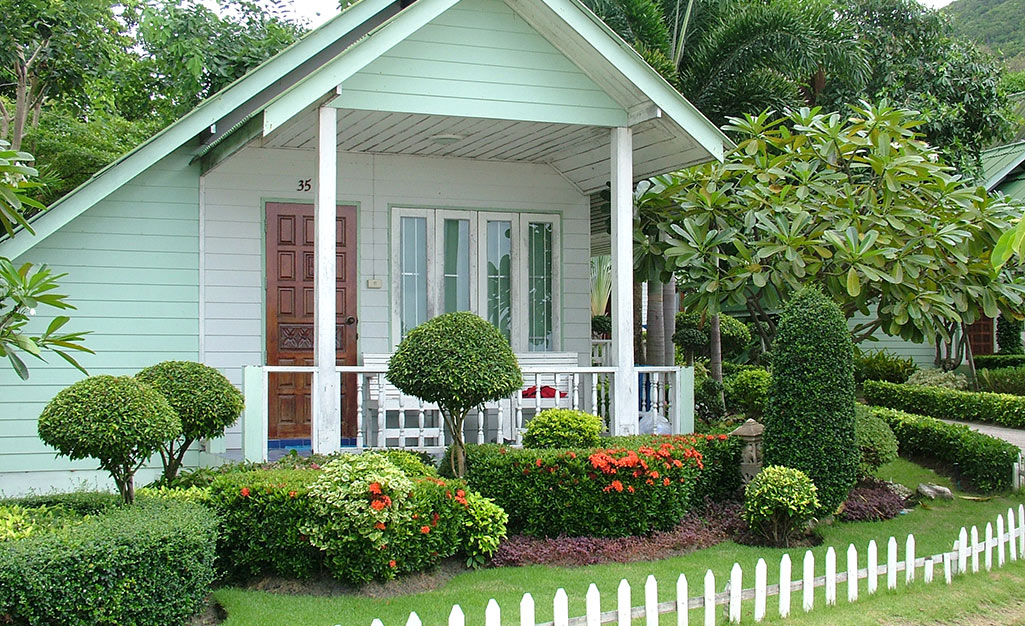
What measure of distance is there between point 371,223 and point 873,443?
603 cm

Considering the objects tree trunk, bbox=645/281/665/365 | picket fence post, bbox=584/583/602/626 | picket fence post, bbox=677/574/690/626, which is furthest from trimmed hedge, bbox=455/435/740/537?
tree trunk, bbox=645/281/665/365

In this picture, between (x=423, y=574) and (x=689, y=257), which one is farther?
(x=689, y=257)

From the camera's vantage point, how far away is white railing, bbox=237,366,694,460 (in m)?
9.16

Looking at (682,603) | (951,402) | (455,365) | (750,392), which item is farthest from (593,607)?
(951,402)

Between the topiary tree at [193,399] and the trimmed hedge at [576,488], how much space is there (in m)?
2.14

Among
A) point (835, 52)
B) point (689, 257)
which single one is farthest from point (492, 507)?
point (835, 52)

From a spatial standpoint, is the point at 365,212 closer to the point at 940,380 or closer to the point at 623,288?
the point at 623,288

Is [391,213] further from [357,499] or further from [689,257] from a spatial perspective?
[357,499]

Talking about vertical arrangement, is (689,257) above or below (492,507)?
above

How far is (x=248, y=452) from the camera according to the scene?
9.14 m

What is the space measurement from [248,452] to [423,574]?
244 cm

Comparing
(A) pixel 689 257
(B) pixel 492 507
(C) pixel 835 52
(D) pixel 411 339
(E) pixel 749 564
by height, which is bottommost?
(E) pixel 749 564

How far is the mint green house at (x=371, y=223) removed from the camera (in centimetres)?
945

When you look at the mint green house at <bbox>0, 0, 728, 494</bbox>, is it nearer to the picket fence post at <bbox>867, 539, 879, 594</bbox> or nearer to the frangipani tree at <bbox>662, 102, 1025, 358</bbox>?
the frangipani tree at <bbox>662, 102, 1025, 358</bbox>
